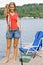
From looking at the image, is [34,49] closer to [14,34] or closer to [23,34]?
[14,34]

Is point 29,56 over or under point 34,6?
under

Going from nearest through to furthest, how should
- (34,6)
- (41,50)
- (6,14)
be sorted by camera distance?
(6,14)
(34,6)
(41,50)

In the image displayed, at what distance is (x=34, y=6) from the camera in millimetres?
8156

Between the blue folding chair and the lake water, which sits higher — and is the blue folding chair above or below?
above

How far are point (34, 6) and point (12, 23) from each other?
1.42m

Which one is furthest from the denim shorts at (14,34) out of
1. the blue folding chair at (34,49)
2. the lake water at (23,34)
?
the blue folding chair at (34,49)

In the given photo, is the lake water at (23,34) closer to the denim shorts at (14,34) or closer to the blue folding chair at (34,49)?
the denim shorts at (14,34)

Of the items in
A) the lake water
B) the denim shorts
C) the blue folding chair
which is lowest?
the lake water

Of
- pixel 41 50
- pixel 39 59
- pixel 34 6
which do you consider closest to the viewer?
pixel 39 59

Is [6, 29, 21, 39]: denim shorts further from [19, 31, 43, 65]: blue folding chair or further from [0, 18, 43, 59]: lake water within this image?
[19, 31, 43, 65]: blue folding chair

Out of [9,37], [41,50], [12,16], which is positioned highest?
[12,16]

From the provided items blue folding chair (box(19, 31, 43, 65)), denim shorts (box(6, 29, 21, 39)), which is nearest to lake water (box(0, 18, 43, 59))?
denim shorts (box(6, 29, 21, 39))

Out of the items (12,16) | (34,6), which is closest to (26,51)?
(34,6)

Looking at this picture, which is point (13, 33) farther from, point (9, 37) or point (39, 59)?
point (39, 59)
